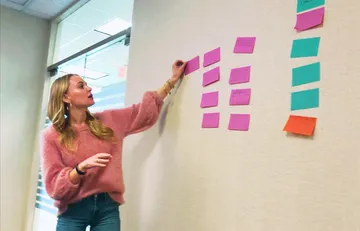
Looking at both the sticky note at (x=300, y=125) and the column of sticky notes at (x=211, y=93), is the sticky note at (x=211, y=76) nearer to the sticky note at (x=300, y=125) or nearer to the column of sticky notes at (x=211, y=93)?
the column of sticky notes at (x=211, y=93)

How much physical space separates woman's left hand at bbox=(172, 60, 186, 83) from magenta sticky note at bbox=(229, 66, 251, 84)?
340 millimetres

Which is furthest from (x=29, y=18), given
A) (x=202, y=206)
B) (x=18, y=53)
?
(x=202, y=206)

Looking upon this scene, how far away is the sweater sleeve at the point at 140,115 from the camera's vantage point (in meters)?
1.75

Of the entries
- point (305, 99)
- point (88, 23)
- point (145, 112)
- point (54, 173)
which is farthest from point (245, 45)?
point (88, 23)

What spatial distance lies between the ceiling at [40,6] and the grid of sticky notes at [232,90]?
209 centimetres

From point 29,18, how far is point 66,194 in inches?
102

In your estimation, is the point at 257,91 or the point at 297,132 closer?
the point at 297,132

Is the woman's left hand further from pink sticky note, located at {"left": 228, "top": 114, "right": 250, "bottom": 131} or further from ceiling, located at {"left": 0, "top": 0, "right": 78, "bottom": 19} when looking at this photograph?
ceiling, located at {"left": 0, "top": 0, "right": 78, "bottom": 19}

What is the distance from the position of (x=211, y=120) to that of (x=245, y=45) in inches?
13.5

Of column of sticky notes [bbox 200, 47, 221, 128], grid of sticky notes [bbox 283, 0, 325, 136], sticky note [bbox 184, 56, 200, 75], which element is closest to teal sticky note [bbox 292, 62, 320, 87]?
grid of sticky notes [bbox 283, 0, 325, 136]

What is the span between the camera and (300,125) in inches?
44.6

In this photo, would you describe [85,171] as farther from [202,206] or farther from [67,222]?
[202,206]

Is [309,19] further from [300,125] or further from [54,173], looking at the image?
[54,173]

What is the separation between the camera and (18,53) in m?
3.37
